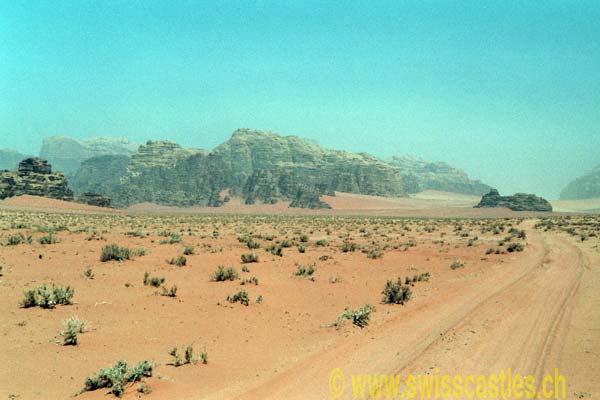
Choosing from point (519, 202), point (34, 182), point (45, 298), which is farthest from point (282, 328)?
point (519, 202)

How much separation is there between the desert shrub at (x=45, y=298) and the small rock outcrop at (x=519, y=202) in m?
149

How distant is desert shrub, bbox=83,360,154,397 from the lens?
21.7ft

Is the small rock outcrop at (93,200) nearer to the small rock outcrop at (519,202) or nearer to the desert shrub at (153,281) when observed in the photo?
the desert shrub at (153,281)

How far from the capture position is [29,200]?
328 ft

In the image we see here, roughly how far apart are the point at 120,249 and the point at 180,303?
7965 millimetres

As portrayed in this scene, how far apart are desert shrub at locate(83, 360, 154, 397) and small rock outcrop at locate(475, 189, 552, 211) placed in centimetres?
15086

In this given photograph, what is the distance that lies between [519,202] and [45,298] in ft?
506

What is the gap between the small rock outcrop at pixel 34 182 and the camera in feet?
344

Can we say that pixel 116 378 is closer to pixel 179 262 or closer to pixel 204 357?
pixel 204 357

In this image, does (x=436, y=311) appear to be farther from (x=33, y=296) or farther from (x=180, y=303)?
(x=33, y=296)

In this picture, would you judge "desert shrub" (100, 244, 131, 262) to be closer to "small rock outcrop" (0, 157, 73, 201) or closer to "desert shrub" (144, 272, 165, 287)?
"desert shrub" (144, 272, 165, 287)

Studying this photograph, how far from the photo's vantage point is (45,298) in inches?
429

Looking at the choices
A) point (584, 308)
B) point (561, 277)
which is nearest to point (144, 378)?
point (584, 308)

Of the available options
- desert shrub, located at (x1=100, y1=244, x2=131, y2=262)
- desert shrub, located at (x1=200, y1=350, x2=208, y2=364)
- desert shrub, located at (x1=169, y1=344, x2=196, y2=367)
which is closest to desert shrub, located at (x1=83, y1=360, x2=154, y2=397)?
desert shrub, located at (x1=169, y1=344, x2=196, y2=367)
